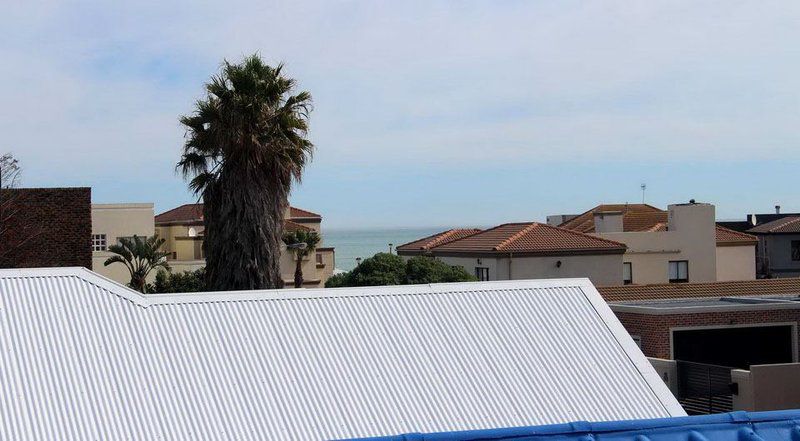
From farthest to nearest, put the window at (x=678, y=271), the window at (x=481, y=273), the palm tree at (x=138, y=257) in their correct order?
1. the window at (x=678, y=271)
2. the window at (x=481, y=273)
3. the palm tree at (x=138, y=257)

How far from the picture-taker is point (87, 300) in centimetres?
1677

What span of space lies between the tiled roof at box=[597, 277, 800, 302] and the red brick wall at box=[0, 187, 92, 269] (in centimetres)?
1964

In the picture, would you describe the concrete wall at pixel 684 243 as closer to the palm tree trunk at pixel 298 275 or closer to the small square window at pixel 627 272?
the small square window at pixel 627 272

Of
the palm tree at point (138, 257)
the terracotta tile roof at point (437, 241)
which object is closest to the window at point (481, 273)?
the terracotta tile roof at point (437, 241)

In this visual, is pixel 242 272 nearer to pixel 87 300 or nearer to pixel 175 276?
pixel 87 300

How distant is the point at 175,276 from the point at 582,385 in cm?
3750

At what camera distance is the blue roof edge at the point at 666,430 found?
34.7ft

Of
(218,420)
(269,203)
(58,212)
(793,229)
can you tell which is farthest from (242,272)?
(793,229)

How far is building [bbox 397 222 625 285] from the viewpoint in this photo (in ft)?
182

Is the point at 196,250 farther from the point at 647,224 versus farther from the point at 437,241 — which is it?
the point at 647,224

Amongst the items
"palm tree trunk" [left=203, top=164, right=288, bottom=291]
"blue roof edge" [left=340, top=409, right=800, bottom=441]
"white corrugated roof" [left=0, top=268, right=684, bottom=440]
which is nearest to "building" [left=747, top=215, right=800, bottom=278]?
"palm tree trunk" [left=203, top=164, right=288, bottom=291]

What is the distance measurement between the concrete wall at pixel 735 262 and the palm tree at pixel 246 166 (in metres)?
42.5

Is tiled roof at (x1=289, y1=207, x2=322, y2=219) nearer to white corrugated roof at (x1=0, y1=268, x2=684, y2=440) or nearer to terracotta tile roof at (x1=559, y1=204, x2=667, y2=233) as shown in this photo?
terracotta tile roof at (x1=559, y1=204, x2=667, y2=233)

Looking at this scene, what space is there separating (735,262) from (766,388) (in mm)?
44452
